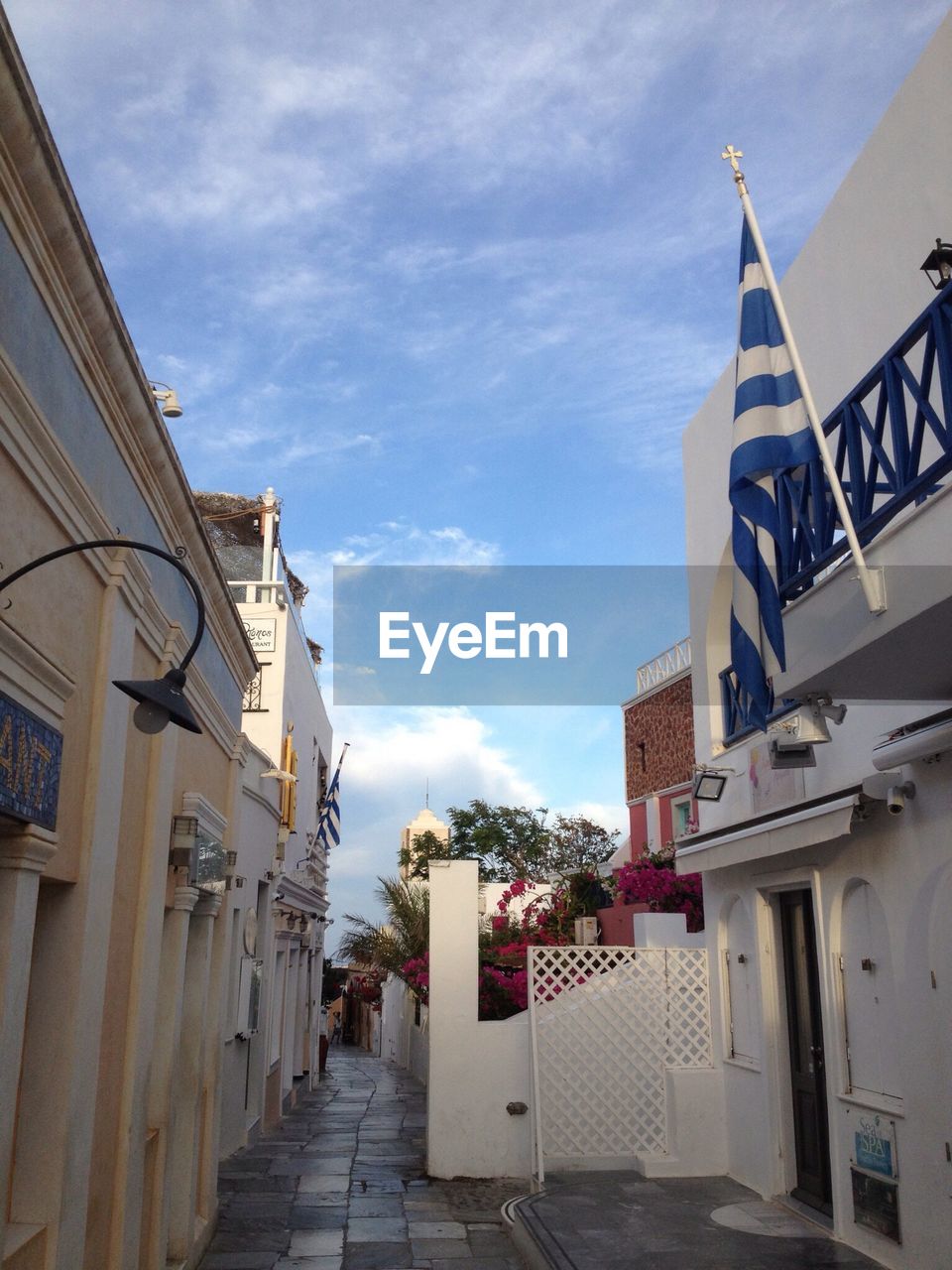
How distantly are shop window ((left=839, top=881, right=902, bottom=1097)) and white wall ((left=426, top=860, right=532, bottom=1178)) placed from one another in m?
3.84

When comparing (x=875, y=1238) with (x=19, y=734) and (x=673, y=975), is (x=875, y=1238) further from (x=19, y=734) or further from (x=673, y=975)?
(x=19, y=734)

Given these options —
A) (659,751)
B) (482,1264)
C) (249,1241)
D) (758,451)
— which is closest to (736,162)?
(758,451)

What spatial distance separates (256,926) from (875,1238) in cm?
915

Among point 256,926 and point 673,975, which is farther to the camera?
point 256,926

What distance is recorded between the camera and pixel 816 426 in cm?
566

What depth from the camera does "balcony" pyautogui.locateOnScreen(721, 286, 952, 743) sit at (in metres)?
4.82

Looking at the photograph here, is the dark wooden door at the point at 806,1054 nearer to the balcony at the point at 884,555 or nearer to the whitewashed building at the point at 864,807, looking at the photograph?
the whitewashed building at the point at 864,807

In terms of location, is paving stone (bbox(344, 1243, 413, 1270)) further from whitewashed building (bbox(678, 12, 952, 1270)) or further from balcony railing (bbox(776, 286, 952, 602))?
balcony railing (bbox(776, 286, 952, 602))

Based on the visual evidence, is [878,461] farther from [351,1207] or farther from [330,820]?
[330,820]

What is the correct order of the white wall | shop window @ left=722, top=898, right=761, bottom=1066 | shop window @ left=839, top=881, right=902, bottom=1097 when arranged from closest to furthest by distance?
shop window @ left=839, top=881, right=902, bottom=1097, shop window @ left=722, top=898, right=761, bottom=1066, the white wall

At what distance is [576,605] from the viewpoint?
1017 cm

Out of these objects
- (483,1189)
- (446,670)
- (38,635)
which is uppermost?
(446,670)

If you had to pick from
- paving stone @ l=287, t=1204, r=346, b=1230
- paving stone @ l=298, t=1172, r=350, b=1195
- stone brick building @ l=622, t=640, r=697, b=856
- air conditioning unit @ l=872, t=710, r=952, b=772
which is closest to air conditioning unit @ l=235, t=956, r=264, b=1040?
paving stone @ l=298, t=1172, r=350, b=1195

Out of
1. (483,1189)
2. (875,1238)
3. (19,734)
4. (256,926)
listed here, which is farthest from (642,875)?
(19,734)
